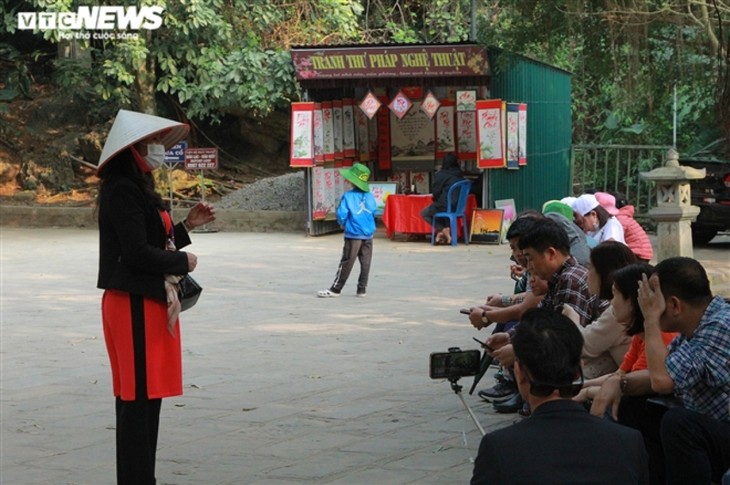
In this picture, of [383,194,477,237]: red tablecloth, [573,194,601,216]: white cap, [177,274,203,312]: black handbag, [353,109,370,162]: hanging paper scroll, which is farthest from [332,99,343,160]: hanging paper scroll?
[177,274,203,312]: black handbag

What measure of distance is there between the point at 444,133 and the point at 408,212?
9.19ft

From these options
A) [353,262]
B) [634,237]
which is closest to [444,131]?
[353,262]

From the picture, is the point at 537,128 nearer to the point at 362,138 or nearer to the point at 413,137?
the point at 413,137

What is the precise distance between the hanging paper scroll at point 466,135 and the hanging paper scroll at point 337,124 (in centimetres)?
218

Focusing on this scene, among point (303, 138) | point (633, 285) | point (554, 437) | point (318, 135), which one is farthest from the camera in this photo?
point (318, 135)

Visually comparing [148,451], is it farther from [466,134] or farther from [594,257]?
[466,134]

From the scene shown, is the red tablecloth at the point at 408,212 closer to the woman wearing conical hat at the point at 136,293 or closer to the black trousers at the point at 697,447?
the woman wearing conical hat at the point at 136,293

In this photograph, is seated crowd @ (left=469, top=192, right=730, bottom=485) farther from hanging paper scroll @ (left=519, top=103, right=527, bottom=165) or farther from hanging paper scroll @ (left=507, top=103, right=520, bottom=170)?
hanging paper scroll @ (left=519, top=103, right=527, bottom=165)

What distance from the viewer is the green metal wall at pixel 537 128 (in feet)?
65.5

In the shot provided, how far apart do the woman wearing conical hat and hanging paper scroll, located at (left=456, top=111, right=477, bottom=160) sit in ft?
54.5

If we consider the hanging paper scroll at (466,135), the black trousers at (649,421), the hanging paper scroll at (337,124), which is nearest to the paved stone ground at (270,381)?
the black trousers at (649,421)

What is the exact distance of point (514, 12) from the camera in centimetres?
1314

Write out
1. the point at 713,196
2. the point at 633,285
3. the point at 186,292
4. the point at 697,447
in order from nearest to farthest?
the point at 697,447, the point at 633,285, the point at 186,292, the point at 713,196

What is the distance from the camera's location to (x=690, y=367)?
4684 millimetres
